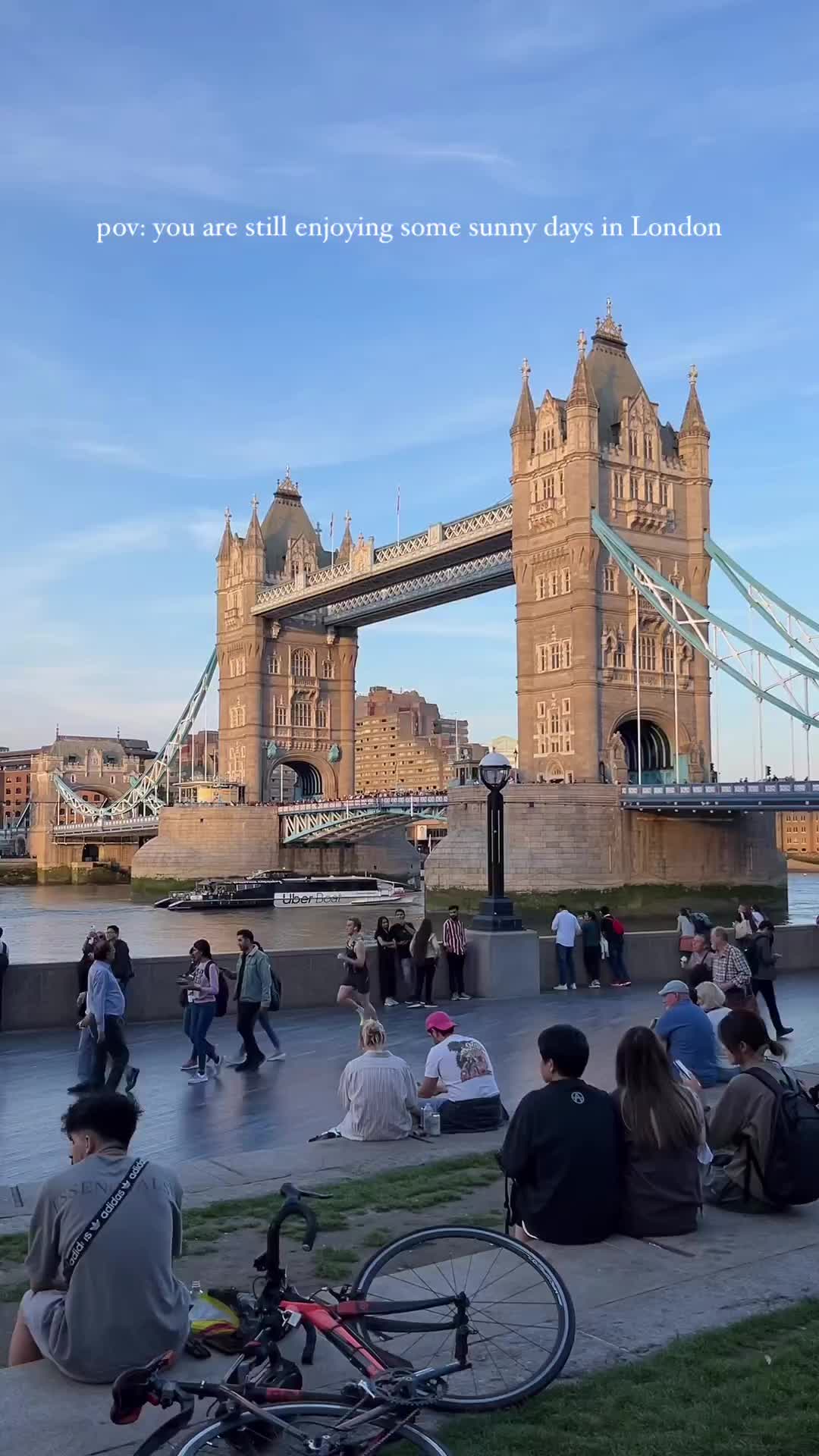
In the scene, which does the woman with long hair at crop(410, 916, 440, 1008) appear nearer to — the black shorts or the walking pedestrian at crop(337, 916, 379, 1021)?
the walking pedestrian at crop(337, 916, 379, 1021)

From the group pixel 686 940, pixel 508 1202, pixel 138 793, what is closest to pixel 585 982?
pixel 686 940

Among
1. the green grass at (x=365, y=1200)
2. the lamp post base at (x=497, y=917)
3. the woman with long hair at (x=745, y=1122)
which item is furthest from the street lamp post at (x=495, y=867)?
the woman with long hair at (x=745, y=1122)

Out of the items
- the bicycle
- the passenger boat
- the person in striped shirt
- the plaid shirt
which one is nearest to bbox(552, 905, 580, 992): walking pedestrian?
the person in striped shirt

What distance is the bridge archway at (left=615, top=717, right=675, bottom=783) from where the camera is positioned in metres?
52.7

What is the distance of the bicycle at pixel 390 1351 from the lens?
2834 millimetres

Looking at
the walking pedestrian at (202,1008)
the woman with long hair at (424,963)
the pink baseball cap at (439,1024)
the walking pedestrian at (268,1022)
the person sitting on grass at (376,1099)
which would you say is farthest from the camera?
the woman with long hair at (424,963)

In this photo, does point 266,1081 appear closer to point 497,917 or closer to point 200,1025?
point 200,1025

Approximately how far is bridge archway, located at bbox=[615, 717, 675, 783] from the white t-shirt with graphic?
44.8m

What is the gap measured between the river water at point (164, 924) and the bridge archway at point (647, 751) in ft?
26.3

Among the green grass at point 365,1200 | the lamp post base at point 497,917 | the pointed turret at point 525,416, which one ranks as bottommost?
the green grass at point 365,1200

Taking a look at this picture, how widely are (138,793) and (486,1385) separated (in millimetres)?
88779

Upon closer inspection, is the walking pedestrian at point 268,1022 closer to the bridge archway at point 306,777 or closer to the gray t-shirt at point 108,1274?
the gray t-shirt at point 108,1274

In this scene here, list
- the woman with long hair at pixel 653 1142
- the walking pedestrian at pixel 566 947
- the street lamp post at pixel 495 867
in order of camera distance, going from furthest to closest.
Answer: the walking pedestrian at pixel 566 947 → the street lamp post at pixel 495 867 → the woman with long hair at pixel 653 1142

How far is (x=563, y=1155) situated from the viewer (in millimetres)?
4605
